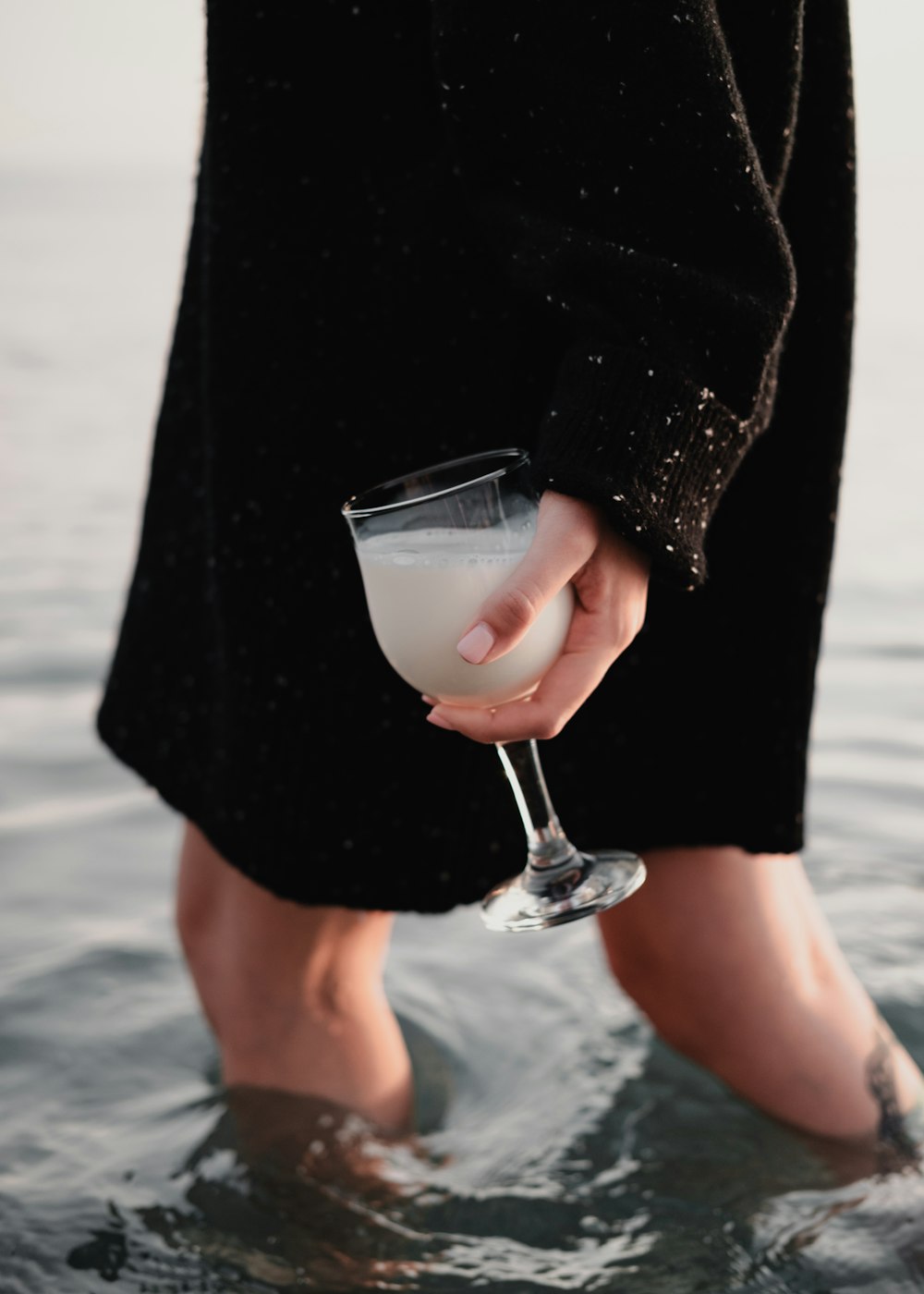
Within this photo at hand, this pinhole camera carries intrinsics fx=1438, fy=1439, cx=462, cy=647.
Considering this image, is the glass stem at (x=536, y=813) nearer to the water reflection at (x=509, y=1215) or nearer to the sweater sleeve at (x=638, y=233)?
the sweater sleeve at (x=638, y=233)

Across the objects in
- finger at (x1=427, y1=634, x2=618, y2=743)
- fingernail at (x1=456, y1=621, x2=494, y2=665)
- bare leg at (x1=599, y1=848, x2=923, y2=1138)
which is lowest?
bare leg at (x1=599, y1=848, x2=923, y2=1138)

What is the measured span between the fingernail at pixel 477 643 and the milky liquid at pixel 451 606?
4 cm

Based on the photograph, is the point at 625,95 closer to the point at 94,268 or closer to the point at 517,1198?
the point at 517,1198

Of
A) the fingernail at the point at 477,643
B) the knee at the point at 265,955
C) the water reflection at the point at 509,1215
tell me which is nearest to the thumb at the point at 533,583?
the fingernail at the point at 477,643

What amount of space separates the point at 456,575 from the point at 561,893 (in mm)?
301

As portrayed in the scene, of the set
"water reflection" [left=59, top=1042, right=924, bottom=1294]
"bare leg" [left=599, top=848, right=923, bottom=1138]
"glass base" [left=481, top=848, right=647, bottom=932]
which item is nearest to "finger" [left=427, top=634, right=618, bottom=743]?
"glass base" [left=481, top=848, right=647, bottom=932]

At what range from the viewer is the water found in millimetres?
1434

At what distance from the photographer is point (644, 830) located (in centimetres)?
140

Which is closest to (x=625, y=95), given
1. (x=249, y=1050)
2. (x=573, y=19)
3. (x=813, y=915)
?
(x=573, y=19)

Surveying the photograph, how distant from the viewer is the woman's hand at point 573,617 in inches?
38.5

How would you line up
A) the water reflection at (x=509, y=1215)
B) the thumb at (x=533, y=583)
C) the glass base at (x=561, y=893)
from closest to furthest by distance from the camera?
the thumb at (x=533, y=583), the glass base at (x=561, y=893), the water reflection at (x=509, y=1215)

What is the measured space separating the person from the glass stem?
0.35 feet

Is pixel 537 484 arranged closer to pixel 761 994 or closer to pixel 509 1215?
pixel 761 994

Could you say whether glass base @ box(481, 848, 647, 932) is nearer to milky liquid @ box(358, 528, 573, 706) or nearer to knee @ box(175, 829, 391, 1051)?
milky liquid @ box(358, 528, 573, 706)
